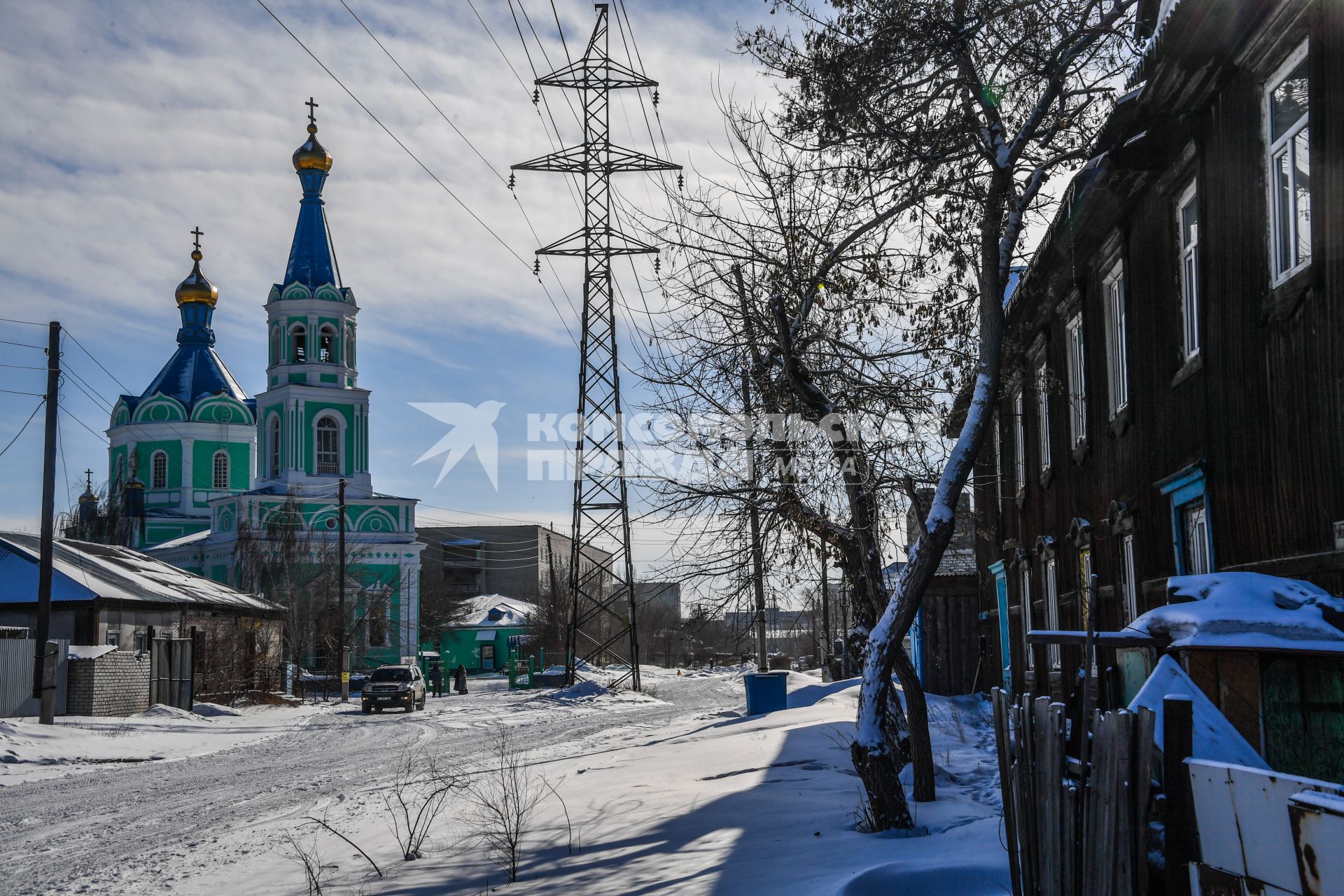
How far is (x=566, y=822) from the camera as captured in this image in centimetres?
1150

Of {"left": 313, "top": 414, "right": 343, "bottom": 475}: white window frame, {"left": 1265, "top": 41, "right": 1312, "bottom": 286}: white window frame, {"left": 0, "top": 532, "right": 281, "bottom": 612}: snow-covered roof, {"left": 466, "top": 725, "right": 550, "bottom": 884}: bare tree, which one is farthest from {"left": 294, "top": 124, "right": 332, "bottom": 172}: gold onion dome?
{"left": 1265, "top": 41, "right": 1312, "bottom": 286}: white window frame

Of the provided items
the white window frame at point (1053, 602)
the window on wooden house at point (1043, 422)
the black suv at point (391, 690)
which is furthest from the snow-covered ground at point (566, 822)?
the black suv at point (391, 690)

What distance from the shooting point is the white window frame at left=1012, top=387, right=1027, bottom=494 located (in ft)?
57.7

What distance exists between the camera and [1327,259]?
6.70 m

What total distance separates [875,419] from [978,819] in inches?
167

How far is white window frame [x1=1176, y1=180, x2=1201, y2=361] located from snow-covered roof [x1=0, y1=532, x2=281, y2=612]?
26019mm

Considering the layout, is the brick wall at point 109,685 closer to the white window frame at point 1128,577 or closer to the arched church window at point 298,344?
the white window frame at point 1128,577

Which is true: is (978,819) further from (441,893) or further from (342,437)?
(342,437)

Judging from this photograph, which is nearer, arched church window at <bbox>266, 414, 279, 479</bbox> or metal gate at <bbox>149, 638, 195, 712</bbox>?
metal gate at <bbox>149, 638, 195, 712</bbox>

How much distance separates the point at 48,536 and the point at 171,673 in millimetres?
7977

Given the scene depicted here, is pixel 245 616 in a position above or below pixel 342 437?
below

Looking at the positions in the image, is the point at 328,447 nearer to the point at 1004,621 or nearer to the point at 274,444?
the point at 274,444

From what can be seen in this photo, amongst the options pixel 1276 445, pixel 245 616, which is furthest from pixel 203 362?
pixel 1276 445

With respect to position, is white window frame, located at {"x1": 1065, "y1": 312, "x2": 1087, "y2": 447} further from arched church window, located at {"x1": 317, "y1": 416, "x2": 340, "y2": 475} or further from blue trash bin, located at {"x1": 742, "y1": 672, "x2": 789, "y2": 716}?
arched church window, located at {"x1": 317, "y1": 416, "x2": 340, "y2": 475}
